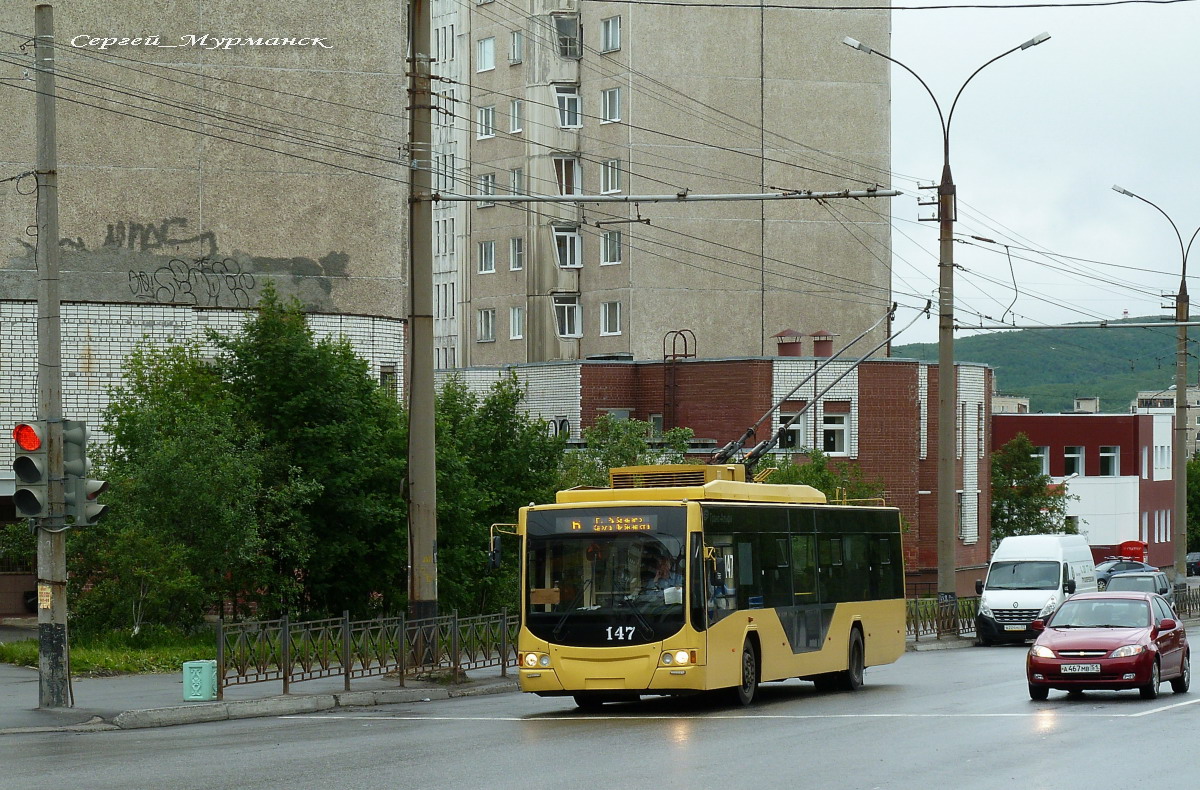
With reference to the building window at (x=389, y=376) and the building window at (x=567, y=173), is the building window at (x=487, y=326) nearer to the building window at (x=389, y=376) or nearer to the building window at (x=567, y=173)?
the building window at (x=567, y=173)

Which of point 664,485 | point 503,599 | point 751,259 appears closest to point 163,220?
point 503,599

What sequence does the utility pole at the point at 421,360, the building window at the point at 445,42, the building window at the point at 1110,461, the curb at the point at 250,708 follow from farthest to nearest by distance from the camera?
the building window at the point at 1110,461 → the building window at the point at 445,42 → the utility pole at the point at 421,360 → the curb at the point at 250,708

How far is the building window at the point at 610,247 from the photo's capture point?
64438 mm

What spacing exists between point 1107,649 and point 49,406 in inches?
522

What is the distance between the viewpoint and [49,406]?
19.2 meters

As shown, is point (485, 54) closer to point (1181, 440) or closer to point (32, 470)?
point (1181, 440)

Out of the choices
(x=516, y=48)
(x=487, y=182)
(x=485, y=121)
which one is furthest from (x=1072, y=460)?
(x=516, y=48)

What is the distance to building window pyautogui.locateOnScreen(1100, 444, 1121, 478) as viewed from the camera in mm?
86500

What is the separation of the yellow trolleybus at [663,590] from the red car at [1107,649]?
3250 millimetres

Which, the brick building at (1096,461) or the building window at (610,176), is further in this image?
the brick building at (1096,461)

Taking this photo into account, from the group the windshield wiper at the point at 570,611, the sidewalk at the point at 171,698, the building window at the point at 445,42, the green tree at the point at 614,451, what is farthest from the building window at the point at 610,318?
the windshield wiper at the point at 570,611

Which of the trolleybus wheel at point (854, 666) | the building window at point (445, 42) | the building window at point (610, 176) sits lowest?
the trolleybus wheel at point (854, 666)

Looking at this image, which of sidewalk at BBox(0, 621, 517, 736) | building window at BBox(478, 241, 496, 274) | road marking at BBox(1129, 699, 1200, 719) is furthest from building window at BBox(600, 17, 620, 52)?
road marking at BBox(1129, 699, 1200, 719)

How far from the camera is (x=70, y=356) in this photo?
114 feet
